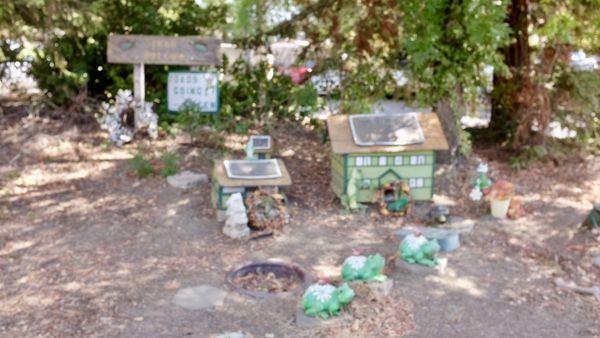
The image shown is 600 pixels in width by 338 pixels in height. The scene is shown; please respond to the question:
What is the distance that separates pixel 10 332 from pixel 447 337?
3.05 metres

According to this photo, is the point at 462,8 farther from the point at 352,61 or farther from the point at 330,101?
the point at 330,101

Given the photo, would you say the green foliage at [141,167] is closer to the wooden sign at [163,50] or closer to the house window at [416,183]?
the wooden sign at [163,50]

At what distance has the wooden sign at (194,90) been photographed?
11414mm

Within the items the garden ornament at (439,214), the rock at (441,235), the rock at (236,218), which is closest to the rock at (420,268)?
the rock at (441,235)

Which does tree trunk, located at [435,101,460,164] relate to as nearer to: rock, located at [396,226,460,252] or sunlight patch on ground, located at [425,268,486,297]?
rock, located at [396,226,460,252]

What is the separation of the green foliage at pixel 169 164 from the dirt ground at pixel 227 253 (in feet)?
0.43

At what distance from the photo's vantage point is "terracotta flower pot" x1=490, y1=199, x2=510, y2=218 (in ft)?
25.2

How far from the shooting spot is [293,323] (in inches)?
204

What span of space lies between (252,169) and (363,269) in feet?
7.20

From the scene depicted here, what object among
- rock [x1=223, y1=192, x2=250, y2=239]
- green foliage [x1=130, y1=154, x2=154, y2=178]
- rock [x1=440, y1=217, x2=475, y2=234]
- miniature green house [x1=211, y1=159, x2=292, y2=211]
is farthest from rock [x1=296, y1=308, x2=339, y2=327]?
green foliage [x1=130, y1=154, x2=154, y2=178]

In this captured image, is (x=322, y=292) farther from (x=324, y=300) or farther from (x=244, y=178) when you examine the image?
(x=244, y=178)

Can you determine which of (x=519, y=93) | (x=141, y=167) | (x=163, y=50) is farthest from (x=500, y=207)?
(x=163, y=50)

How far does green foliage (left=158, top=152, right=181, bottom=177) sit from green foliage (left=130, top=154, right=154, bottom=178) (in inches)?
5.5

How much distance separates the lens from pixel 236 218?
6.85 meters
